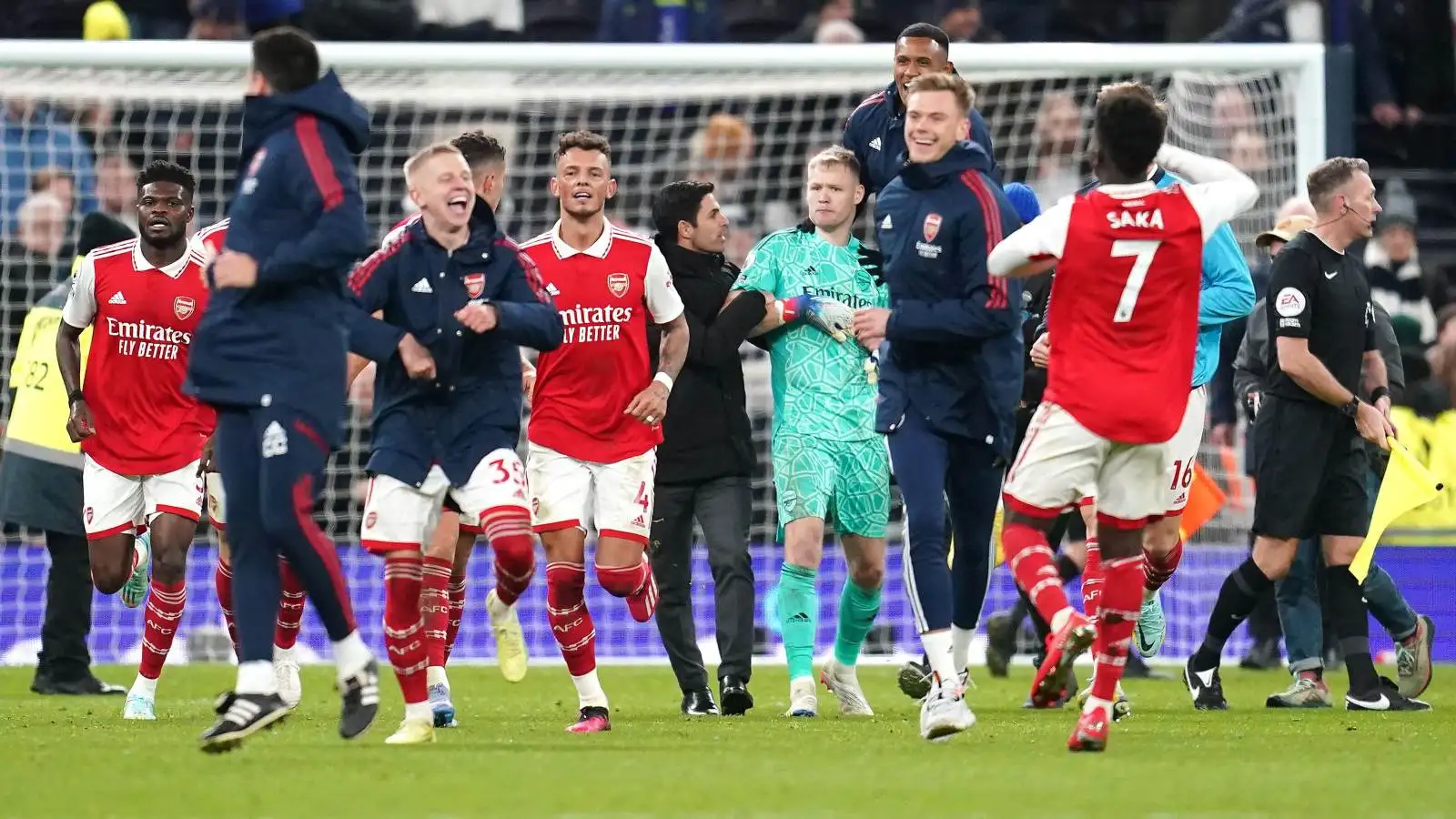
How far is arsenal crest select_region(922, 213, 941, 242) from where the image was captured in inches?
318

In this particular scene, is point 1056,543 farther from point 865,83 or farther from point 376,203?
point 376,203

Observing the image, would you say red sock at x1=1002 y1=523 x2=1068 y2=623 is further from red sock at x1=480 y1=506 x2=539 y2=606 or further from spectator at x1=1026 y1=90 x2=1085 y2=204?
spectator at x1=1026 y1=90 x2=1085 y2=204

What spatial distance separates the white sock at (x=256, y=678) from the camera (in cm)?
708

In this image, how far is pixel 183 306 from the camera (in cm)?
993

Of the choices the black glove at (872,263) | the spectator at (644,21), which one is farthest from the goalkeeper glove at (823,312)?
the spectator at (644,21)

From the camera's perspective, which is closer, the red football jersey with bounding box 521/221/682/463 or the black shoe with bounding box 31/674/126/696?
the red football jersey with bounding box 521/221/682/463

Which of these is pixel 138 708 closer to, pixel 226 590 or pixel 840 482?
Answer: pixel 226 590

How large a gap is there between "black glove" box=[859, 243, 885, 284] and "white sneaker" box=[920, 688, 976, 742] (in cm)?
239

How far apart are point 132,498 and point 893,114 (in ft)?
12.5

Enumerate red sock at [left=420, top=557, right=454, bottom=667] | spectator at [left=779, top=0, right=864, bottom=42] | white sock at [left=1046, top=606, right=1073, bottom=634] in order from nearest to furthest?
white sock at [left=1046, top=606, right=1073, bottom=634], red sock at [left=420, top=557, right=454, bottom=667], spectator at [left=779, top=0, right=864, bottom=42]

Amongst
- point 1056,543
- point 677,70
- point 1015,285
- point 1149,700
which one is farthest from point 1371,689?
point 677,70

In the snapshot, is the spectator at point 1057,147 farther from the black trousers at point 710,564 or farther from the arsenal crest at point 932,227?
the arsenal crest at point 932,227

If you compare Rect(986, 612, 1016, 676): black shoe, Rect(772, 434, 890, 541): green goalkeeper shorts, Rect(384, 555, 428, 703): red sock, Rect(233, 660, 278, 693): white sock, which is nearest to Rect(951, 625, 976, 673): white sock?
Rect(772, 434, 890, 541): green goalkeeper shorts

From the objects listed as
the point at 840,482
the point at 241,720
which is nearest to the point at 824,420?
the point at 840,482
